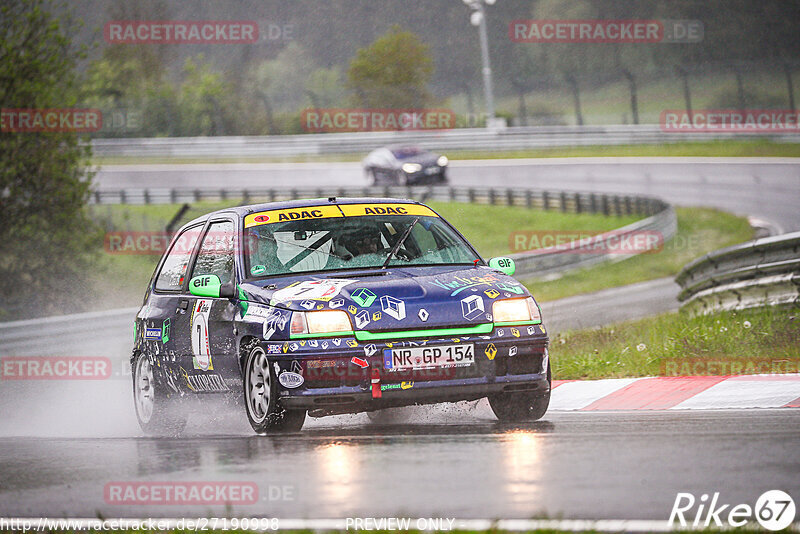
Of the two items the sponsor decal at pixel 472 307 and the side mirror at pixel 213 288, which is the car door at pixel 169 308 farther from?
the sponsor decal at pixel 472 307

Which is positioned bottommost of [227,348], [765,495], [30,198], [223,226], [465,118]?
[765,495]

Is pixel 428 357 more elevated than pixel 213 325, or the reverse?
pixel 213 325

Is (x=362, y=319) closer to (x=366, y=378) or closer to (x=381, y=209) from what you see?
(x=366, y=378)

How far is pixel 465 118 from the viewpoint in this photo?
162ft

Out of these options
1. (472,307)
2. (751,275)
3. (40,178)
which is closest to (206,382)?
(472,307)

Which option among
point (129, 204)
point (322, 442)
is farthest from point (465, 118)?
point (322, 442)

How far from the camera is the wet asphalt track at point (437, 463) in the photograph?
4.66 metres

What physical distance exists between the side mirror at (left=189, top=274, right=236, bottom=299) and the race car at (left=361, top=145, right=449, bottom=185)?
1208 inches

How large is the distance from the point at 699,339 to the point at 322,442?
4.52 meters

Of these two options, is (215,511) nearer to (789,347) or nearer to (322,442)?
(322,442)

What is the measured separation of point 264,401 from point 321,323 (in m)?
0.61

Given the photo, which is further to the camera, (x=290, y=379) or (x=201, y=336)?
(x=201, y=336)

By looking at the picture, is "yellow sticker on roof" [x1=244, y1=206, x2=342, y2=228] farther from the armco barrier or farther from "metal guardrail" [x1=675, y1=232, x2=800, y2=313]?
the armco barrier

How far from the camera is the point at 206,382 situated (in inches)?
308
